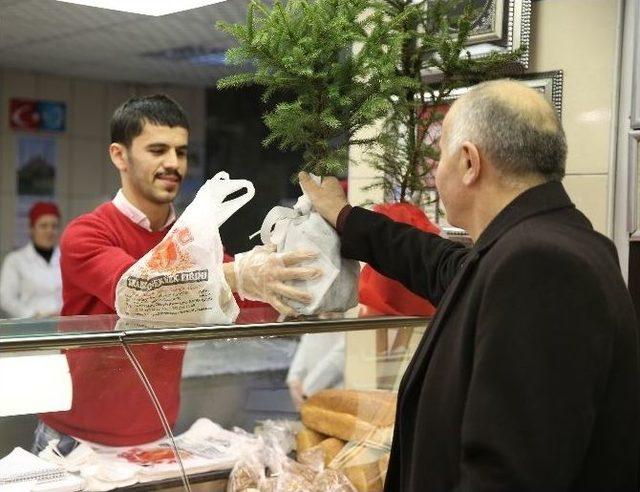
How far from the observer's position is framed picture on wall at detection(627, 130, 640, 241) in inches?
93.5

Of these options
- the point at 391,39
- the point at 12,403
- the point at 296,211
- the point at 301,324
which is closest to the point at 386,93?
the point at 391,39

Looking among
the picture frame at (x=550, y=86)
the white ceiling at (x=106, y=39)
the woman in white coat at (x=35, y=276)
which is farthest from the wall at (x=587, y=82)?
the woman in white coat at (x=35, y=276)

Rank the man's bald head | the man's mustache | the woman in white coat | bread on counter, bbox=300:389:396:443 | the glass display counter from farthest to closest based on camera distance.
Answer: the woman in white coat < the man's mustache < bread on counter, bbox=300:389:396:443 < the glass display counter < the man's bald head

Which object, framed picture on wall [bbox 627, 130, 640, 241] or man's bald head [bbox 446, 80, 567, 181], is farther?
framed picture on wall [bbox 627, 130, 640, 241]

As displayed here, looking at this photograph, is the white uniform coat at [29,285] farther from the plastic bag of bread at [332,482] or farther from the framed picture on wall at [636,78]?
the framed picture on wall at [636,78]

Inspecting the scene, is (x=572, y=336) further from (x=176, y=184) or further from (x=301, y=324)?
(x=176, y=184)

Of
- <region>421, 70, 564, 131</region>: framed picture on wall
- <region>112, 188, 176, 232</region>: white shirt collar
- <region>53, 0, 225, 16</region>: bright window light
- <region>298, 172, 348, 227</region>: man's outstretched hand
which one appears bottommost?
<region>112, 188, 176, 232</region>: white shirt collar

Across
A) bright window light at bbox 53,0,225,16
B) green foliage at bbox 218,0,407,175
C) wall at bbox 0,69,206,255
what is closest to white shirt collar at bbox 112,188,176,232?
green foliage at bbox 218,0,407,175

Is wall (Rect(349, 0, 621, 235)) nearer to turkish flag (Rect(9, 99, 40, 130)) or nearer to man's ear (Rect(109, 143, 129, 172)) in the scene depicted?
man's ear (Rect(109, 143, 129, 172))

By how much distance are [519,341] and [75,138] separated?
6.85 m

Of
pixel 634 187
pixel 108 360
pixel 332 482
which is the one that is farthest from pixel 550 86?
pixel 108 360

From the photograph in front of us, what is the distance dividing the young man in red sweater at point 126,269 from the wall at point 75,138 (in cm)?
524

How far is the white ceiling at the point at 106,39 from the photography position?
4.41 m

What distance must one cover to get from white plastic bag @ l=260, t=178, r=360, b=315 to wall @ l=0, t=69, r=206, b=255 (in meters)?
5.73
